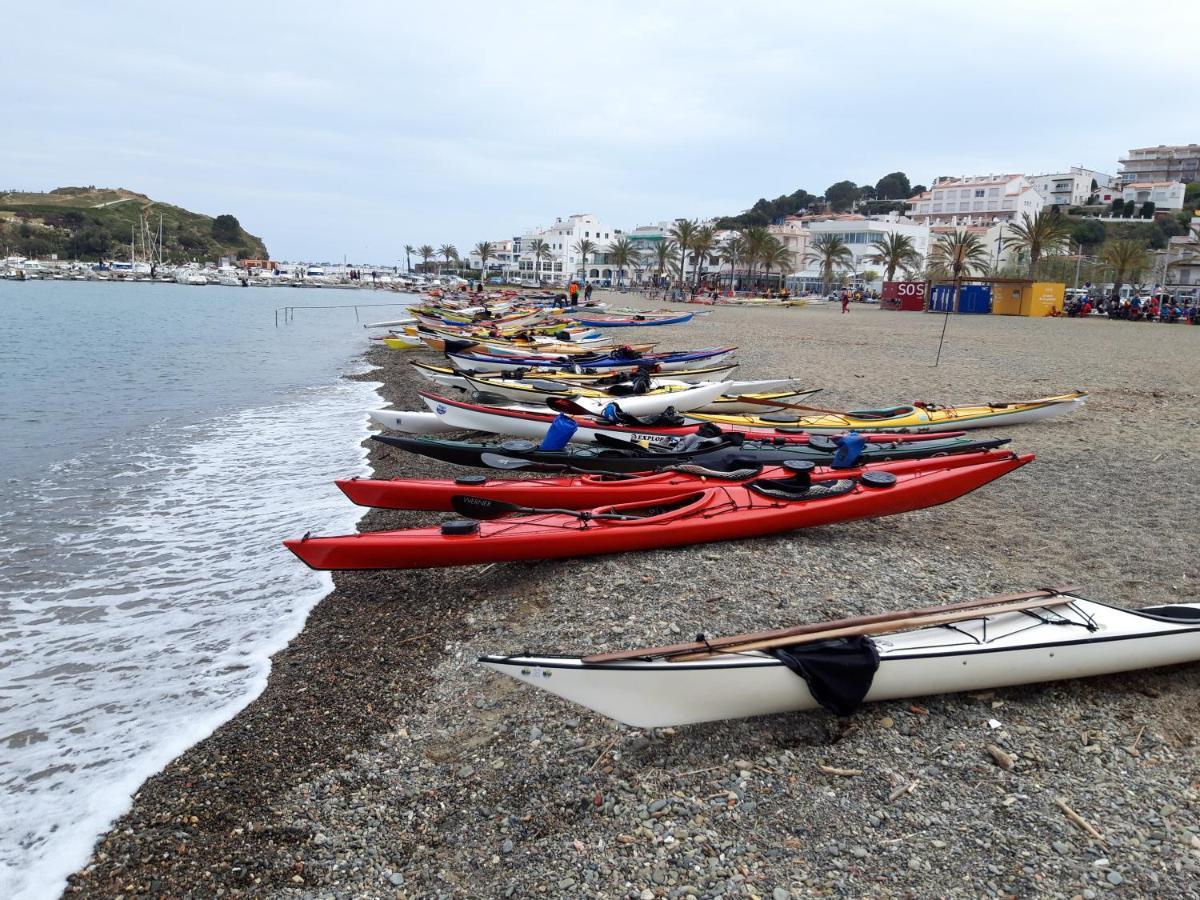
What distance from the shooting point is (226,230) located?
164625mm

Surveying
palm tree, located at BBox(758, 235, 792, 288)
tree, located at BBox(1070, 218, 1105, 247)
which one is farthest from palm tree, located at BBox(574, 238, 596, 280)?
tree, located at BBox(1070, 218, 1105, 247)

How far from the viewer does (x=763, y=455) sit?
773cm

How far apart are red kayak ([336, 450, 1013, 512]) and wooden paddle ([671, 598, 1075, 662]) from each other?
2.65 meters

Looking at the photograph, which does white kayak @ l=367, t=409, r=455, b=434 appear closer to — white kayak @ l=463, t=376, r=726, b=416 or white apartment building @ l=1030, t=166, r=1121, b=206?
white kayak @ l=463, t=376, r=726, b=416

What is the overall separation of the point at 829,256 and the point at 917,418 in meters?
59.5

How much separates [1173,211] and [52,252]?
17550cm

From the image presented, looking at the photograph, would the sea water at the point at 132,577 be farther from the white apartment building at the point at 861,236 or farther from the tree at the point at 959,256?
the white apartment building at the point at 861,236

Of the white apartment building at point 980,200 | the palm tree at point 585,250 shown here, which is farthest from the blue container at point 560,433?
the white apartment building at point 980,200

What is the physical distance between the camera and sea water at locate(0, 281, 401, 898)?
13.5 ft

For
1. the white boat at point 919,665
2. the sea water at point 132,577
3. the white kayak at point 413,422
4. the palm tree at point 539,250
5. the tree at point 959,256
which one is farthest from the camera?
the palm tree at point 539,250

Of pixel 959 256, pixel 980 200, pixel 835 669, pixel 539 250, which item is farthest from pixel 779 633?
pixel 980 200

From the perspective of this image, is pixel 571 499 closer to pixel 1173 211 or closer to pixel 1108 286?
pixel 1108 286

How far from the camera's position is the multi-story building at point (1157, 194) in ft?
365

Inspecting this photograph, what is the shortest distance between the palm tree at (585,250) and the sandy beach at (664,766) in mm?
92969
